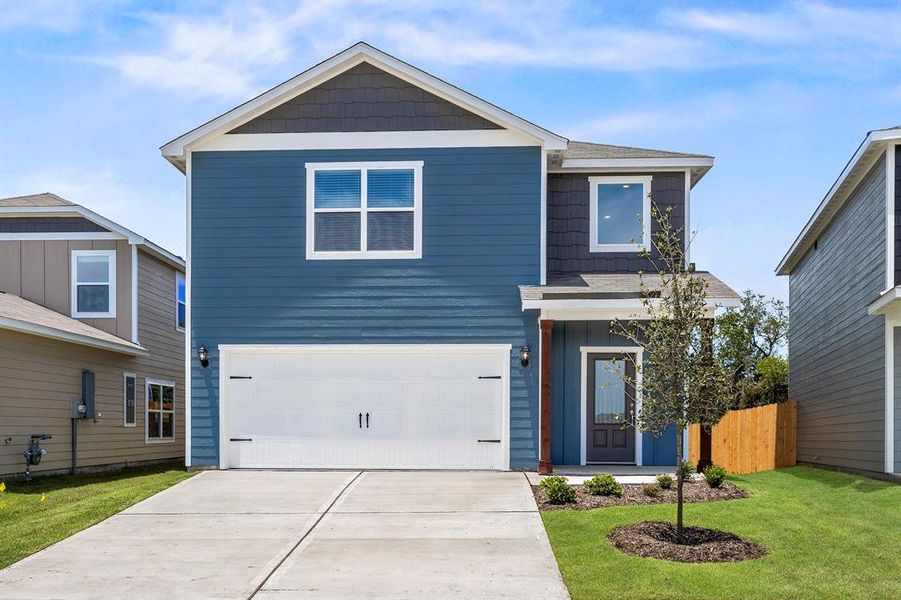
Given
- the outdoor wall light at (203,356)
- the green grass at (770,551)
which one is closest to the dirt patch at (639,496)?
the green grass at (770,551)

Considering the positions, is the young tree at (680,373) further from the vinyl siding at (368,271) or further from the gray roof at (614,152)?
the gray roof at (614,152)

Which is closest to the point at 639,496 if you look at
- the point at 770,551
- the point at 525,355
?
the point at 770,551

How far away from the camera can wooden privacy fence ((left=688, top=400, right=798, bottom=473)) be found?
19047mm

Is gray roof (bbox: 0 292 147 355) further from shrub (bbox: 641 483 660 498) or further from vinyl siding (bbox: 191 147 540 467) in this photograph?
shrub (bbox: 641 483 660 498)

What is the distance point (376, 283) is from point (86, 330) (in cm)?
622

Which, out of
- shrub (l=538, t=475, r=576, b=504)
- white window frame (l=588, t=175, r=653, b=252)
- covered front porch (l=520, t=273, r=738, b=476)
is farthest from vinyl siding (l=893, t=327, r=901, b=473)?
shrub (l=538, t=475, r=576, b=504)

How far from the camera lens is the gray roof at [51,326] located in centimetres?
1399

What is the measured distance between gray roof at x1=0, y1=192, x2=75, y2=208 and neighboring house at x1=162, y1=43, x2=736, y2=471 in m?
4.88

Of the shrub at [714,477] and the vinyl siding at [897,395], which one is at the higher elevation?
the vinyl siding at [897,395]

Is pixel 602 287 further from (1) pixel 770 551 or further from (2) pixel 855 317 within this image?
(1) pixel 770 551

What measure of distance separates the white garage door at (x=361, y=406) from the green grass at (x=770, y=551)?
3859mm

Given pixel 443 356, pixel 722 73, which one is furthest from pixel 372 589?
pixel 722 73

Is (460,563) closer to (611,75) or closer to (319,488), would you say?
(319,488)

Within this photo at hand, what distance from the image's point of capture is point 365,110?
14.3 metres
